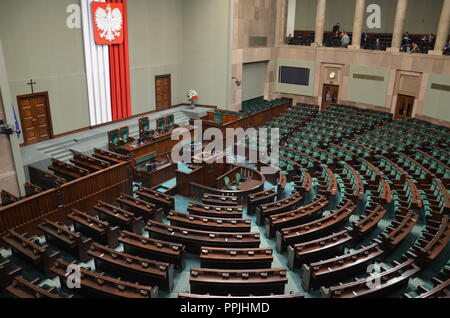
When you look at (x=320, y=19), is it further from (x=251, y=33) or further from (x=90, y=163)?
(x=90, y=163)

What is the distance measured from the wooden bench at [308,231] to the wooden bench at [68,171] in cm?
503

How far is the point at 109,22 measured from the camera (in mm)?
13234

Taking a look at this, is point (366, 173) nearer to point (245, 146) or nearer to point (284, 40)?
point (245, 146)

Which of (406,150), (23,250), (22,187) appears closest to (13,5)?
(22,187)

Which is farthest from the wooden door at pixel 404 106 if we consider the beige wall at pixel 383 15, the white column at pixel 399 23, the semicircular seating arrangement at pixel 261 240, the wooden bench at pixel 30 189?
the wooden bench at pixel 30 189

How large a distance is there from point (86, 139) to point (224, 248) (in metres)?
8.18

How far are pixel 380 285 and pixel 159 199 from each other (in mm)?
4875

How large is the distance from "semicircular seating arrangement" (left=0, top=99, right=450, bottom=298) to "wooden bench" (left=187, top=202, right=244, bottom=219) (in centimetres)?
3

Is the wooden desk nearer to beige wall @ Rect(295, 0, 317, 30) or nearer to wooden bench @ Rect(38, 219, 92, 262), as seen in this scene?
wooden bench @ Rect(38, 219, 92, 262)

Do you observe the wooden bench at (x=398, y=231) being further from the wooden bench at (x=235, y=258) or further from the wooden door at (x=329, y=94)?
the wooden door at (x=329, y=94)

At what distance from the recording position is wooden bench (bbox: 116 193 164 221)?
300 inches

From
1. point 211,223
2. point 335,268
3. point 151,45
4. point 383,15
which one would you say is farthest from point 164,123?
point 383,15

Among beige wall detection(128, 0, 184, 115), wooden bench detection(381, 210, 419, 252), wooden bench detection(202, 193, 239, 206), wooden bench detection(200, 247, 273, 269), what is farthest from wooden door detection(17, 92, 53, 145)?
wooden bench detection(381, 210, 419, 252)

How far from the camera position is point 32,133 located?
37.9 ft
